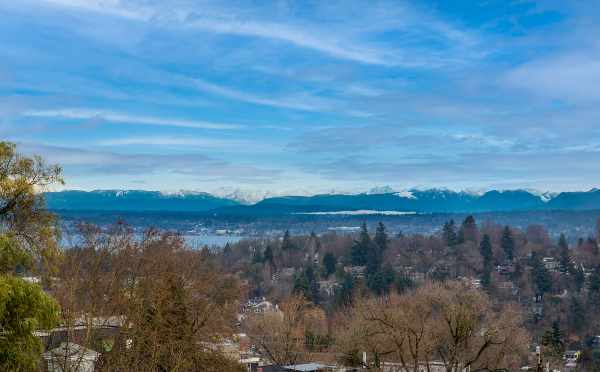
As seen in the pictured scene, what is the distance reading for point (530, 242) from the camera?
122 metres

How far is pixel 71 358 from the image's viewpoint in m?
18.7

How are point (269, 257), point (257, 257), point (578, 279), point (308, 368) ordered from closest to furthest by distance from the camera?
point (308, 368) < point (578, 279) < point (269, 257) < point (257, 257)

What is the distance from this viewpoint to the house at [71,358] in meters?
15.4

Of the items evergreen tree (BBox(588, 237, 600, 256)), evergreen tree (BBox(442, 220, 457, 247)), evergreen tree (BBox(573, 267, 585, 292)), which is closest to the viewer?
evergreen tree (BBox(573, 267, 585, 292))

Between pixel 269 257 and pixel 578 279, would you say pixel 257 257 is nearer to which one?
pixel 269 257

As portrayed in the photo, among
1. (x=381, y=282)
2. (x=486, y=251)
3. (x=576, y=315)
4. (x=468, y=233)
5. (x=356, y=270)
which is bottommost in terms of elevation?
(x=576, y=315)

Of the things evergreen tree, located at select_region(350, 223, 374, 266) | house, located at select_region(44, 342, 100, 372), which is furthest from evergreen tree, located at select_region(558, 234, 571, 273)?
house, located at select_region(44, 342, 100, 372)

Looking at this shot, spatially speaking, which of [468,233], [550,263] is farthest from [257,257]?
[550,263]

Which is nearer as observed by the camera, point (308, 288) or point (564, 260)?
point (308, 288)

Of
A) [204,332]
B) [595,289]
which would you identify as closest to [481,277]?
[595,289]

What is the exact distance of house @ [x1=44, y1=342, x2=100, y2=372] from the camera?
15.4 meters

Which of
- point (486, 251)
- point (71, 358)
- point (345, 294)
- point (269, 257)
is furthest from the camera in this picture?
point (269, 257)

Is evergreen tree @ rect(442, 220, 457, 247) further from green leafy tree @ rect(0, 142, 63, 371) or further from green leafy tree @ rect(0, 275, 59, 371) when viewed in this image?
green leafy tree @ rect(0, 275, 59, 371)

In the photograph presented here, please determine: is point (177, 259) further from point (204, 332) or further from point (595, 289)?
point (595, 289)
